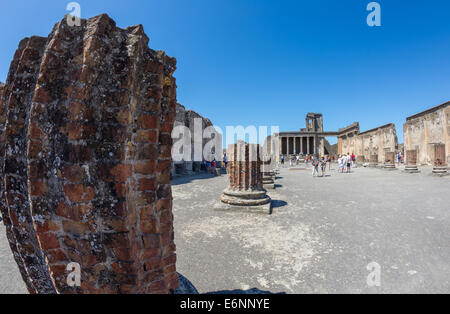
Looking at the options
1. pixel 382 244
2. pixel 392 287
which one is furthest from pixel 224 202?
pixel 392 287

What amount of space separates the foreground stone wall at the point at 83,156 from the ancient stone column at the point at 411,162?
19.0m

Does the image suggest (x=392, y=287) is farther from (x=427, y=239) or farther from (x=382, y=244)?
(x=427, y=239)

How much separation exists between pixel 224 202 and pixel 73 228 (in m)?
5.32

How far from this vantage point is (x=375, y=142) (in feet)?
88.2

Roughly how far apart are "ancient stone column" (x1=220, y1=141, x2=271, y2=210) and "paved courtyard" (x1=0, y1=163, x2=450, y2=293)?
0.43m

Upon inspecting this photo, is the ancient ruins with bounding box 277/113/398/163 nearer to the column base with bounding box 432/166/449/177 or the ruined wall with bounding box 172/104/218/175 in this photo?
the column base with bounding box 432/166/449/177

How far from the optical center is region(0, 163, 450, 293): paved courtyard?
2.73m

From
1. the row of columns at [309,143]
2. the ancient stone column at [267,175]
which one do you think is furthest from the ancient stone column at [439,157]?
the row of columns at [309,143]

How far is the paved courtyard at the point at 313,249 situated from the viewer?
273 centimetres

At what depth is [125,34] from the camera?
1.45 m
